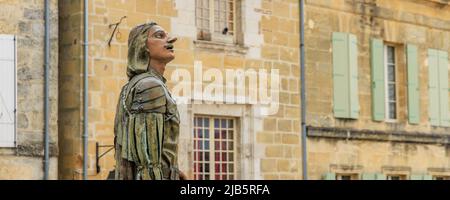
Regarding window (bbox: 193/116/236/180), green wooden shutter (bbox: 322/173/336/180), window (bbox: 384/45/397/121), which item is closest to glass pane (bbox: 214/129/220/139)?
window (bbox: 193/116/236/180)

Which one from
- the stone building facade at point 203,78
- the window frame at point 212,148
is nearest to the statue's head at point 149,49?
the stone building facade at point 203,78

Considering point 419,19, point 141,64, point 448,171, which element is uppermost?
point 419,19

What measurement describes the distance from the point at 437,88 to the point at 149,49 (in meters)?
14.5

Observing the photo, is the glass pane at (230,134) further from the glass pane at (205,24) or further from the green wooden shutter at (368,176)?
the green wooden shutter at (368,176)

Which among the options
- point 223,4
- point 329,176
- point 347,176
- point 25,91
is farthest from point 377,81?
point 25,91

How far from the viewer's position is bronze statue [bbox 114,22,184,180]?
6.88 metres

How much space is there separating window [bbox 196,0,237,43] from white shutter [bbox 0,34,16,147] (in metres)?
3.47

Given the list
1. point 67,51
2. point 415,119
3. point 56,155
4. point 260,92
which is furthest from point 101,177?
point 415,119

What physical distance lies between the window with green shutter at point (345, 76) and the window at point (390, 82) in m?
1.23

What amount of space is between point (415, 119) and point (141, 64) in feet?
45.6

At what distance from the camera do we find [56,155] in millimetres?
14930

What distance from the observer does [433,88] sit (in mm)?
20766

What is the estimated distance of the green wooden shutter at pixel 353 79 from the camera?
1920 centimetres
